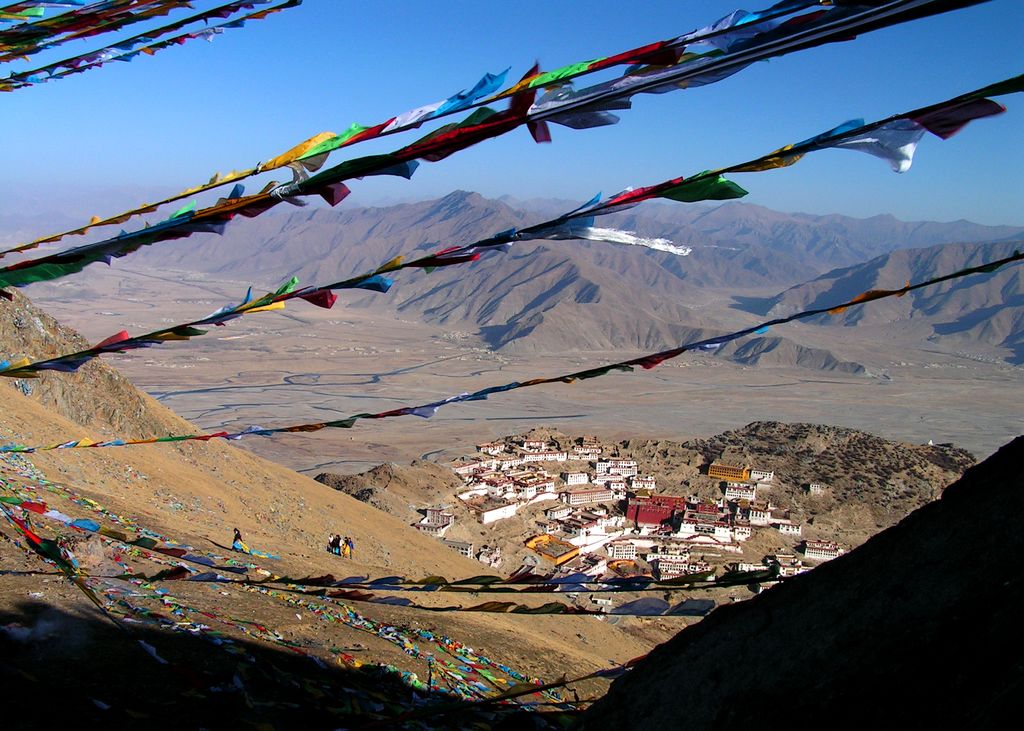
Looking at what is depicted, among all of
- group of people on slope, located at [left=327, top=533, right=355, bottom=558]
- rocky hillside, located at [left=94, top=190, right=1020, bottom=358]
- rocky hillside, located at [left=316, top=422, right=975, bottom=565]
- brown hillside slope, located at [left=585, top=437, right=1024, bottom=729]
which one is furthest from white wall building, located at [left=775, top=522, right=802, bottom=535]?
brown hillside slope, located at [left=585, top=437, right=1024, bottom=729]

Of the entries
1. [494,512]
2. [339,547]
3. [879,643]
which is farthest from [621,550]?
[879,643]

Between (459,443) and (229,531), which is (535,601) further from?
(459,443)

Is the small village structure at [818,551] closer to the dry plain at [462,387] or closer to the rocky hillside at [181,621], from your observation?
the rocky hillside at [181,621]

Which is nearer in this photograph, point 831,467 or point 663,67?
point 663,67

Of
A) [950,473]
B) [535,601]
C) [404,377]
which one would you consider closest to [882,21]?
[535,601]

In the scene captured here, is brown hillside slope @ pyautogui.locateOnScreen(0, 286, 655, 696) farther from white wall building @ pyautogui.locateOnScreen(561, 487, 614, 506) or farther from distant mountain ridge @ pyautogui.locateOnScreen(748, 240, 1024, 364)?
distant mountain ridge @ pyautogui.locateOnScreen(748, 240, 1024, 364)

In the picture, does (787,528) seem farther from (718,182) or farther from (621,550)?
(718,182)

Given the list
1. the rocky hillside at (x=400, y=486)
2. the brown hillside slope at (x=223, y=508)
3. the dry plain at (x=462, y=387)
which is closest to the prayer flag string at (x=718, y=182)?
the brown hillside slope at (x=223, y=508)
